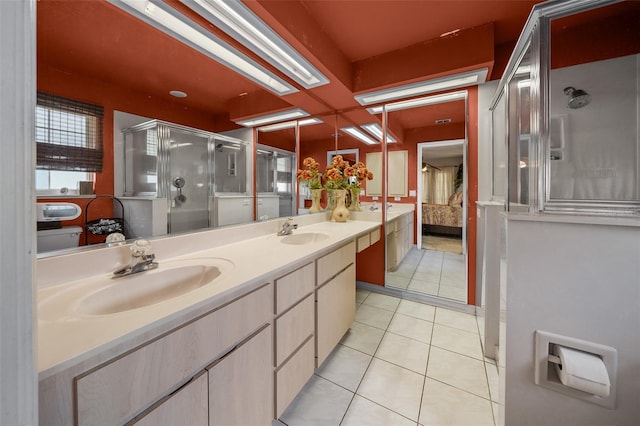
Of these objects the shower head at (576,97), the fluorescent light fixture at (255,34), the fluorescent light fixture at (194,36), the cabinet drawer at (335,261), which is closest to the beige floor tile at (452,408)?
the cabinet drawer at (335,261)

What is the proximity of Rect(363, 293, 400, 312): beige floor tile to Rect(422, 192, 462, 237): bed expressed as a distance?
312cm

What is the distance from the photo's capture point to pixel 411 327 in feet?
6.72

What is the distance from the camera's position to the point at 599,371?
29.2 inches

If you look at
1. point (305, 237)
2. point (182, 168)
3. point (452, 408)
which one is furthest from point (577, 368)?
point (182, 168)

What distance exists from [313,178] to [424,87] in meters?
1.39

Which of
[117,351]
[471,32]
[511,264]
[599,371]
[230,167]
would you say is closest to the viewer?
[117,351]

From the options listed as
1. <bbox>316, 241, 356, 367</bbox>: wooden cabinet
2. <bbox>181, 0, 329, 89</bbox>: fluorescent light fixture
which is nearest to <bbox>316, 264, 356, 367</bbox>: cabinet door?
<bbox>316, 241, 356, 367</bbox>: wooden cabinet

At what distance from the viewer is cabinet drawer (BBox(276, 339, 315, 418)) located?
1080 mm

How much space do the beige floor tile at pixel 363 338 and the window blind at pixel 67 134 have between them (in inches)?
75.0

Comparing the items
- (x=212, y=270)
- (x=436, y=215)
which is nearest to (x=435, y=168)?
(x=436, y=215)

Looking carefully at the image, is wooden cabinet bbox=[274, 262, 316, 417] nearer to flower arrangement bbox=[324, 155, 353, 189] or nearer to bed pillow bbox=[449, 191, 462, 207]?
flower arrangement bbox=[324, 155, 353, 189]

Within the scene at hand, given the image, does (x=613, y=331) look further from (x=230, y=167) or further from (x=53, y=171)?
(x=53, y=171)

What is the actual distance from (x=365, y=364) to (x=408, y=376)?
282mm

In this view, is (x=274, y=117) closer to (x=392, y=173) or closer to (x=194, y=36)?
(x=194, y=36)
